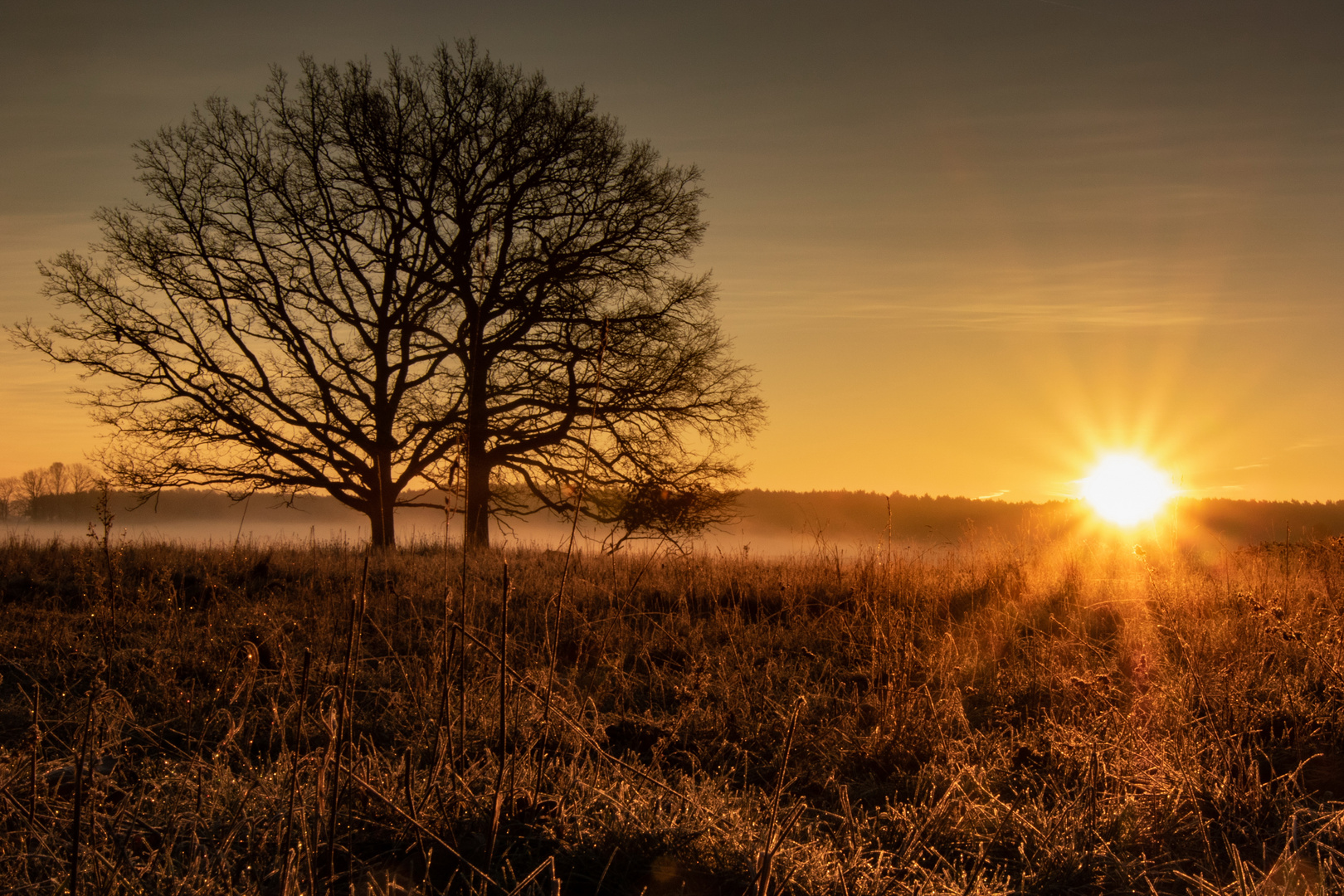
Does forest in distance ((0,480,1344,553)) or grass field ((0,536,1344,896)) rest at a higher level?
forest in distance ((0,480,1344,553))

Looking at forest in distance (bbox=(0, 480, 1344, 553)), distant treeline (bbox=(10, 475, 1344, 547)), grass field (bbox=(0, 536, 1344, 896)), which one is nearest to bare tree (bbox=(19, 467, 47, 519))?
distant treeline (bbox=(10, 475, 1344, 547))

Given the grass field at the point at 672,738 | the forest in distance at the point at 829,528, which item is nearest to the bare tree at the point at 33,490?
the forest in distance at the point at 829,528

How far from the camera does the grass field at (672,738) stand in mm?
2125

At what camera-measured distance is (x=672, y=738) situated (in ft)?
11.3

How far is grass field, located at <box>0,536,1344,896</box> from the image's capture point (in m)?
2.12

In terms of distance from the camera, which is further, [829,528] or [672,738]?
[829,528]

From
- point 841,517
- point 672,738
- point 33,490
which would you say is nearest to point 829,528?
point 841,517

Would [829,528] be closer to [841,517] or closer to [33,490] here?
[841,517]

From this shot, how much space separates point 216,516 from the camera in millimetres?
34219

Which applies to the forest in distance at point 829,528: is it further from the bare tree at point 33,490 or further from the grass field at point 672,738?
the bare tree at point 33,490

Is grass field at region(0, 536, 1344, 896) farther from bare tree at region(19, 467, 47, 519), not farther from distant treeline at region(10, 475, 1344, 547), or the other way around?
bare tree at region(19, 467, 47, 519)

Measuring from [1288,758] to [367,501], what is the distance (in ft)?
43.2

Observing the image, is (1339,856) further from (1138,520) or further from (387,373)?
(387,373)

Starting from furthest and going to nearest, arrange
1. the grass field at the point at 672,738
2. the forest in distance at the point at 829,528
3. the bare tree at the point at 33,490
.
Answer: the bare tree at the point at 33,490, the forest in distance at the point at 829,528, the grass field at the point at 672,738
